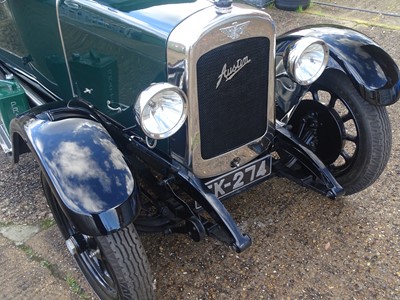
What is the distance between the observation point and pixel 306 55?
7.57 ft

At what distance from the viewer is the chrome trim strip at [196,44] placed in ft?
6.29

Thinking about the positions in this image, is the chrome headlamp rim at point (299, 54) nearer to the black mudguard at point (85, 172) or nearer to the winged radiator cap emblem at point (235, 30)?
the winged radiator cap emblem at point (235, 30)

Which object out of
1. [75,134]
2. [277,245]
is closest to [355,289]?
[277,245]

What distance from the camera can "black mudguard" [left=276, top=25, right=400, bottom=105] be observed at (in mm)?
2354

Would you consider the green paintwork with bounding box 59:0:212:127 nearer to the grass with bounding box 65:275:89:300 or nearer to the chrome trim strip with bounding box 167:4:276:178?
the chrome trim strip with bounding box 167:4:276:178

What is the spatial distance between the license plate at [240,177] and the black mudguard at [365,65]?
2.03 ft

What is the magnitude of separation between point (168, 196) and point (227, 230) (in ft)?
1.23

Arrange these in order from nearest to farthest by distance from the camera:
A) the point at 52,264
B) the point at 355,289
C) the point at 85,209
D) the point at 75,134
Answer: the point at 85,209 → the point at 75,134 → the point at 355,289 → the point at 52,264

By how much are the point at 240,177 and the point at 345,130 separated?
2.51ft

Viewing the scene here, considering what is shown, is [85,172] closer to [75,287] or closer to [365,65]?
[75,287]

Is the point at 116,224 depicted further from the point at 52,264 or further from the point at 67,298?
the point at 52,264

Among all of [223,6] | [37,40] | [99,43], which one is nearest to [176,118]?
[223,6]

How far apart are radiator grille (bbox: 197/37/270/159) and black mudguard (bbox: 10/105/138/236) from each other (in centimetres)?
49

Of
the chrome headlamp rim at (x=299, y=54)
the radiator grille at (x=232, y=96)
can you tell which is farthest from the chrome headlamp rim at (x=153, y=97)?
the chrome headlamp rim at (x=299, y=54)
